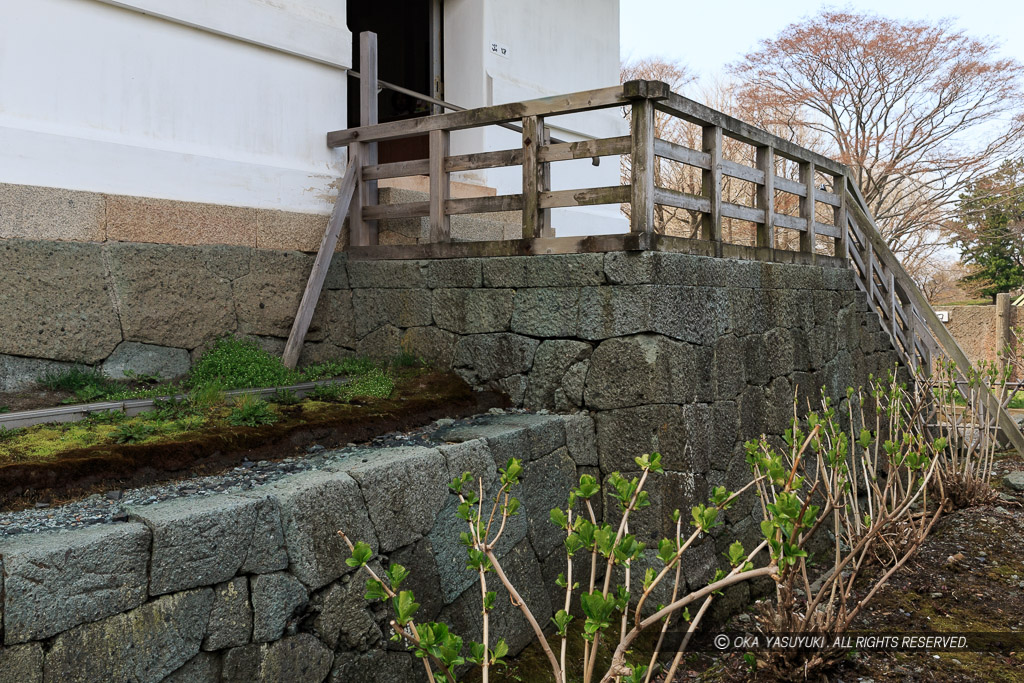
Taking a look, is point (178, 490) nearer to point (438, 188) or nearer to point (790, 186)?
point (438, 188)

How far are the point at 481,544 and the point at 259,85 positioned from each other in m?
4.13

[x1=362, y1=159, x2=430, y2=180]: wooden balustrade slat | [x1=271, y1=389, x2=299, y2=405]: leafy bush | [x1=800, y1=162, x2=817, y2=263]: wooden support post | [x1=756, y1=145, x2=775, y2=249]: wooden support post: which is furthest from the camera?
[x1=800, y1=162, x2=817, y2=263]: wooden support post

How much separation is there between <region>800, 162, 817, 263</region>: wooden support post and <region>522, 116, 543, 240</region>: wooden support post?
2.63 metres

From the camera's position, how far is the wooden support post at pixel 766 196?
5.82 meters

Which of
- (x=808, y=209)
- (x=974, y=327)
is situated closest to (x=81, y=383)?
(x=808, y=209)

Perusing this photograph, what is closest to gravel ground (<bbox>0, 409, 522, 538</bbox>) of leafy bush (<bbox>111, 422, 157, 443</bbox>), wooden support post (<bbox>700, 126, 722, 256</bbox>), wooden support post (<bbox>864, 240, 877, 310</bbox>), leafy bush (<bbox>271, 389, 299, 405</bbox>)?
leafy bush (<bbox>111, 422, 157, 443</bbox>)

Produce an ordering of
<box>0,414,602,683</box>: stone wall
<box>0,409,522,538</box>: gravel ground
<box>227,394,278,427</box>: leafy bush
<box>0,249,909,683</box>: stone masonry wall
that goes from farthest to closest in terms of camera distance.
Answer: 1. <box>227,394,278,427</box>: leafy bush
2. <box>0,409,522,538</box>: gravel ground
3. <box>0,249,909,683</box>: stone masonry wall
4. <box>0,414,602,683</box>: stone wall

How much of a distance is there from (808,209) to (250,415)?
182 inches

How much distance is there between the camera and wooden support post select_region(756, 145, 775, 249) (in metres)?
5.82

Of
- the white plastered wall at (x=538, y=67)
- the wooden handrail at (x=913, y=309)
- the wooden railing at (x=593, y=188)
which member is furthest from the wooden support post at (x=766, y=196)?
the white plastered wall at (x=538, y=67)

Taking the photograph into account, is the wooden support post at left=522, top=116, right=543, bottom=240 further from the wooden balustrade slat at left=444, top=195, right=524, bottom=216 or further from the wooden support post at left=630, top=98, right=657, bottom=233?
the wooden support post at left=630, top=98, right=657, bottom=233

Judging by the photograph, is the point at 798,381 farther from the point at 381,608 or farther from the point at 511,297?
the point at 381,608

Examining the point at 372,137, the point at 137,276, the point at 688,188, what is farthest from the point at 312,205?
the point at 688,188

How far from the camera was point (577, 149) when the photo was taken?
475cm
